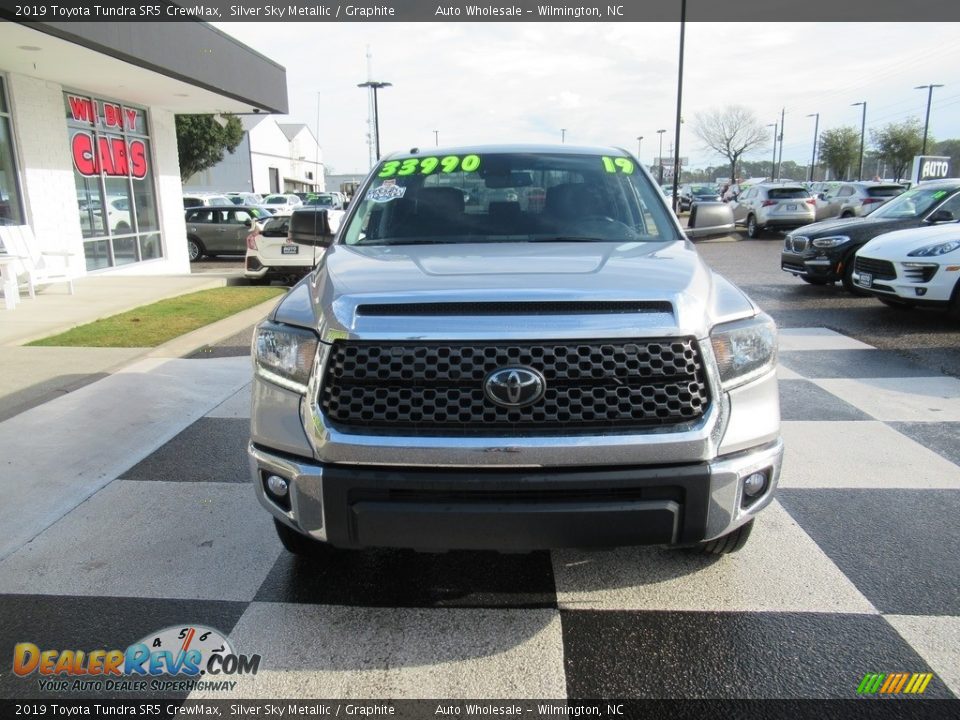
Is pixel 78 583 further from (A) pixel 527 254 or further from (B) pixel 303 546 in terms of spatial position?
(A) pixel 527 254

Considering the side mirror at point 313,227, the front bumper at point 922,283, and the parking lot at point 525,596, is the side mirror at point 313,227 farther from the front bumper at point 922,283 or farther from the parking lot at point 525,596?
the front bumper at point 922,283

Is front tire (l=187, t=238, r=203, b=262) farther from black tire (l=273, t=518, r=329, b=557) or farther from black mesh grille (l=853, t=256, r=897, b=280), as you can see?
black tire (l=273, t=518, r=329, b=557)

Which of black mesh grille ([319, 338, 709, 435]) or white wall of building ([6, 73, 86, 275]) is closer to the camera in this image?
black mesh grille ([319, 338, 709, 435])

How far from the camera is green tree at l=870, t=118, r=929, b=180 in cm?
6394

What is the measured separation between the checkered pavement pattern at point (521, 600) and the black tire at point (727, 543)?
100 mm

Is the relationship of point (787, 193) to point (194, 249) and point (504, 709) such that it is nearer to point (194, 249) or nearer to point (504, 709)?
point (194, 249)

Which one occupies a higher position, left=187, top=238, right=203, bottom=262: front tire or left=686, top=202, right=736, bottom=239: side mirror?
left=686, top=202, right=736, bottom=239: side mirror

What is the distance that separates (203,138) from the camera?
40.1m

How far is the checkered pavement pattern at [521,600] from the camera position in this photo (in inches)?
96.0

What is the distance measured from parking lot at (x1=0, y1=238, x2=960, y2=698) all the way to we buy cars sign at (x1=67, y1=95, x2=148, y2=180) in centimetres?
1108

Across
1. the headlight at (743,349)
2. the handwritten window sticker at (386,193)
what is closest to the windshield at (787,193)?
the handwritten window sticker at (386,193)

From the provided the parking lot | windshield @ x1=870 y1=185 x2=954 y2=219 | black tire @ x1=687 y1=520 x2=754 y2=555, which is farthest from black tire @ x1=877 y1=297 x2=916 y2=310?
black tire @ x1=687 y1=520 x2=754 y2=555

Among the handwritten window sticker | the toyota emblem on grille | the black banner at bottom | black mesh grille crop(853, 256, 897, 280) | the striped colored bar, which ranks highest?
the handwritten window sticker

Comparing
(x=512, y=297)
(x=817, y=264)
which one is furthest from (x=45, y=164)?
(x=817, y=264)
